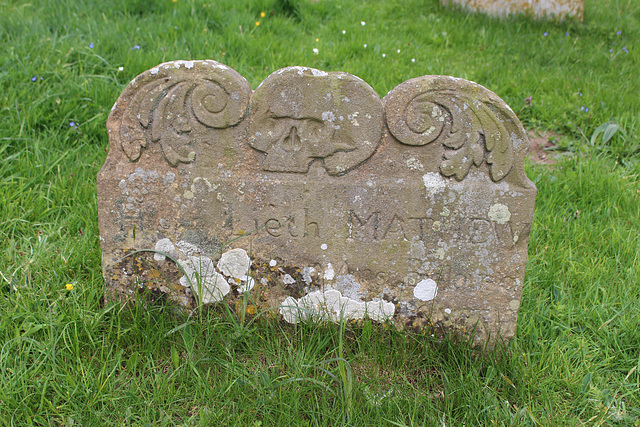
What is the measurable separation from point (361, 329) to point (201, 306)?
77cm

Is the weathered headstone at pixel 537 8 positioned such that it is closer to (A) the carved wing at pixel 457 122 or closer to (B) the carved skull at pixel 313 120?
(A) the carved wing at pixel 457 122

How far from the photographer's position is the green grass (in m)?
2.00

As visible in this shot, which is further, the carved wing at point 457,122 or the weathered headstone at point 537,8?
the weathered headstone at point 537,8

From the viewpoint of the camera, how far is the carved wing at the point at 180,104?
2.07 meters

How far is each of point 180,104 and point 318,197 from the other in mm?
721

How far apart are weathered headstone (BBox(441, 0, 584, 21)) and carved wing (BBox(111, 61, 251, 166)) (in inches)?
167

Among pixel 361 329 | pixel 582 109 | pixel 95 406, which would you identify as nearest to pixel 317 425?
pixel 361 329

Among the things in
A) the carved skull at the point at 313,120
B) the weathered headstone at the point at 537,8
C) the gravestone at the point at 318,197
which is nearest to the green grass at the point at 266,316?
the gravestone at the point at 318,197

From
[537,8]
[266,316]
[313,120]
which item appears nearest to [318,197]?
[313,120]

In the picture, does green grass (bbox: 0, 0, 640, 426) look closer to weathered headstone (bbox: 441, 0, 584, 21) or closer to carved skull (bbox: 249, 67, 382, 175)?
weathered headstone (bbox: 441, 0, 584, 21)

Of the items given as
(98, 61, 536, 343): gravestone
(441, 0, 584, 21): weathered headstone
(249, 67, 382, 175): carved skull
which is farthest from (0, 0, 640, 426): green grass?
(249, 67, 382, 175): carved skull

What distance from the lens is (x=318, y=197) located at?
218 cm

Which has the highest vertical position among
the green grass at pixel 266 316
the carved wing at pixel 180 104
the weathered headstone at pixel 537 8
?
the weathered headstone at pixel 537 8

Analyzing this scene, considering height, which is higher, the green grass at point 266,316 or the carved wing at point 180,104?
the carved wing at point 180,104
